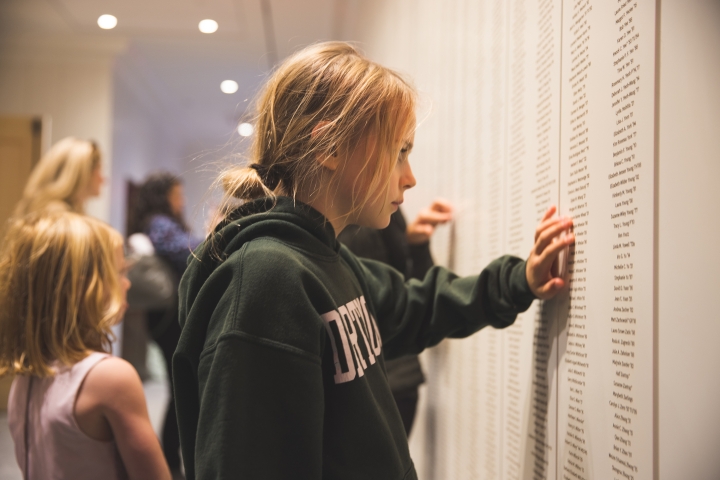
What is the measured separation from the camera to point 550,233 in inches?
34.8

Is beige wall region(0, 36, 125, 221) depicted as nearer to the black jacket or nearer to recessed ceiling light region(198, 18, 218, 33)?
recessed ceiling light region(198, 18, 218, 33)

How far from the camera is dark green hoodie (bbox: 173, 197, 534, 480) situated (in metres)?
0.70

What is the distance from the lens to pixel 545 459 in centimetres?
93

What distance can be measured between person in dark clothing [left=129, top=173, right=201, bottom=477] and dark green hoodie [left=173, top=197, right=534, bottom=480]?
1.61 metres

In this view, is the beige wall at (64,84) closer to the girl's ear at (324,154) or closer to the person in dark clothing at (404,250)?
the person in dark clothing at (404,250)

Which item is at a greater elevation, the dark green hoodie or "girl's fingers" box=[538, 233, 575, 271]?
"girl's fingers" box=[538, 233, 575, 271]

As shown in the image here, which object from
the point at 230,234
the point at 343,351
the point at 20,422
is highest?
the point at 230,234

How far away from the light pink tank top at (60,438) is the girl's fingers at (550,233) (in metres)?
0.83

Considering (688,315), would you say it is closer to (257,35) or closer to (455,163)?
(455,163)

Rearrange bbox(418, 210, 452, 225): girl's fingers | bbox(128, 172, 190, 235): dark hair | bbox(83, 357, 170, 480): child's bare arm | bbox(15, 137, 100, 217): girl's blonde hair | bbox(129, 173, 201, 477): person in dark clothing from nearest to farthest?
bbox(83, 357, 170, 480): child's bare arm → bbox(418, 210, 452, 225): girl's fingers → bbox(15, 137, 100, 217): girl's blonde hair → bbox(129, 173, 201, 477): person in dark clothing → bbox(128, 172, 190, 235): dark hair

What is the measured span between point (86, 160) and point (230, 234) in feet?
6.22

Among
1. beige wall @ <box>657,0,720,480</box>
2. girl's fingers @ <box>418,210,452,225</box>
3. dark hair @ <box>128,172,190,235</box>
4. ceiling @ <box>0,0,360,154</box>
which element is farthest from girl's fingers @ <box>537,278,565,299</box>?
dark hair @ <box>128,172,190,235</box>

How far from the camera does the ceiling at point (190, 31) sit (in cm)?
346

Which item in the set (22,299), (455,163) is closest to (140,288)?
(22,299)
